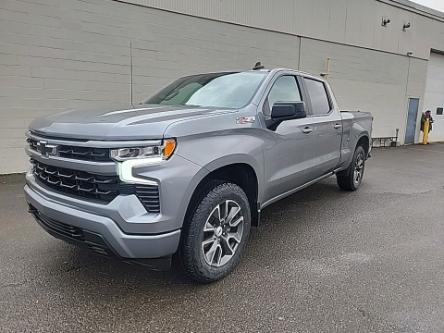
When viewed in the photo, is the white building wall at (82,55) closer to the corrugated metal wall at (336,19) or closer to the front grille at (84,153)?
the corrugated metal wall at (336,19)

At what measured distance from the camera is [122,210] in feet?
8.14

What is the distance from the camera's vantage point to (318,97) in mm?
5129

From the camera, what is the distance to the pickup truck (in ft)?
8.25

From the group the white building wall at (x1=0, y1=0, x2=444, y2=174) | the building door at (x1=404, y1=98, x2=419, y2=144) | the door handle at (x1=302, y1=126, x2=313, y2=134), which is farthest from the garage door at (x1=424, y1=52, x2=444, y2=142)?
the door handle at (x1=302, y1=126, x2=313, y2=134)

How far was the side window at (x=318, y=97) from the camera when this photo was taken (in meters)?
4.86

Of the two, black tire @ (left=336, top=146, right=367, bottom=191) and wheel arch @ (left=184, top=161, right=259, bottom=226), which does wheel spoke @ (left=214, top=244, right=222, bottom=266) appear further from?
black tire @ (left=336, top=146, right=367, bottom=191)

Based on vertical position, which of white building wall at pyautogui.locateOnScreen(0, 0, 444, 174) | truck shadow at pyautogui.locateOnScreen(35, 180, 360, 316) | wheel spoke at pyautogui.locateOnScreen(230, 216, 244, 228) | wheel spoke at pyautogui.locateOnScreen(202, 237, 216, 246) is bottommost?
truck shadow at pyautogui.locateOnScreen(35, 180, 360, 316)

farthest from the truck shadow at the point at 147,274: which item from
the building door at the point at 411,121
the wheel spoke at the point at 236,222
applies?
the building door at the point at 411,121

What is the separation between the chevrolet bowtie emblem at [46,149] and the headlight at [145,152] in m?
0.60

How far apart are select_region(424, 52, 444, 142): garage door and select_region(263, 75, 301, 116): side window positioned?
48.7ft

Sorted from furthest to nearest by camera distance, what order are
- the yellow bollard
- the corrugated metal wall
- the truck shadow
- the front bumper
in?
the yellow bollard, the corrugated metal wall, the truck shadow, the front bumper

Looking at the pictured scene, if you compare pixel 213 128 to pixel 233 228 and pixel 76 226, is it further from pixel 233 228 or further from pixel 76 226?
pixel 76 226

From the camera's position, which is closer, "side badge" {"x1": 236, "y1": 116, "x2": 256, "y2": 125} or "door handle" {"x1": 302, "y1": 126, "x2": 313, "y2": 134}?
"side badge" {"x1": 236, "y1": 116, "x2": 256, "y2": 125}

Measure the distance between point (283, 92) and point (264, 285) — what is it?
84.4 inches
